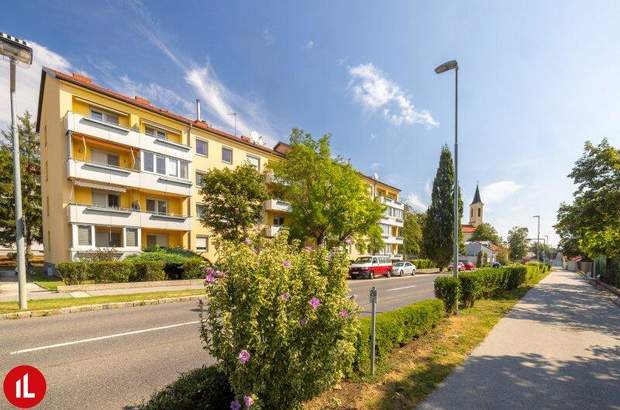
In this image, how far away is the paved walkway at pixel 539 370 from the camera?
436 cm

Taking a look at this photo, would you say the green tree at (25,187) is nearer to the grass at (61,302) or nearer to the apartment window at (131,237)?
the apartment window at (131,237)

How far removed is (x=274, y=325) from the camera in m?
Answer: 2.96

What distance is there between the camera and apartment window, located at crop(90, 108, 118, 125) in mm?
19653

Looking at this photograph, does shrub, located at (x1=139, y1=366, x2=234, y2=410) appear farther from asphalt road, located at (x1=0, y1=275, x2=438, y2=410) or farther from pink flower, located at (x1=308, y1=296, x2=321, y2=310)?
asphalt road, located at (x1=0, y1=275, x2=438, y2=410)

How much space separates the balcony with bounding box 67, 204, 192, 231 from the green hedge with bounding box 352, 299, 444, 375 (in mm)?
19326

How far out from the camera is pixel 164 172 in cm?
2212

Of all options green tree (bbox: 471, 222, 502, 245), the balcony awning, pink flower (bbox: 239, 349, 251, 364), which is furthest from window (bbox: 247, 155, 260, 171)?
green tree (bbox: 471, 222, 502, 245)

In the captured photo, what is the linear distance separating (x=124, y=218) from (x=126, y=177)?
9.12 ft

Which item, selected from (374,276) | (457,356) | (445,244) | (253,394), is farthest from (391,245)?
(253,394)

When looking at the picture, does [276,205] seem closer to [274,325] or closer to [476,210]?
[274,325]


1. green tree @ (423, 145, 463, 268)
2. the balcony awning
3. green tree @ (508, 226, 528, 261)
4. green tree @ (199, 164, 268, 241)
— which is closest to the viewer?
the balcony awning

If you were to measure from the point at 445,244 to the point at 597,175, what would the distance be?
21268mm

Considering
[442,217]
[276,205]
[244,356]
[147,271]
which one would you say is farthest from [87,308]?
[442,217]

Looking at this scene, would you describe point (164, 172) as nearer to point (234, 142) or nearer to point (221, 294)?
point (234, 142)
